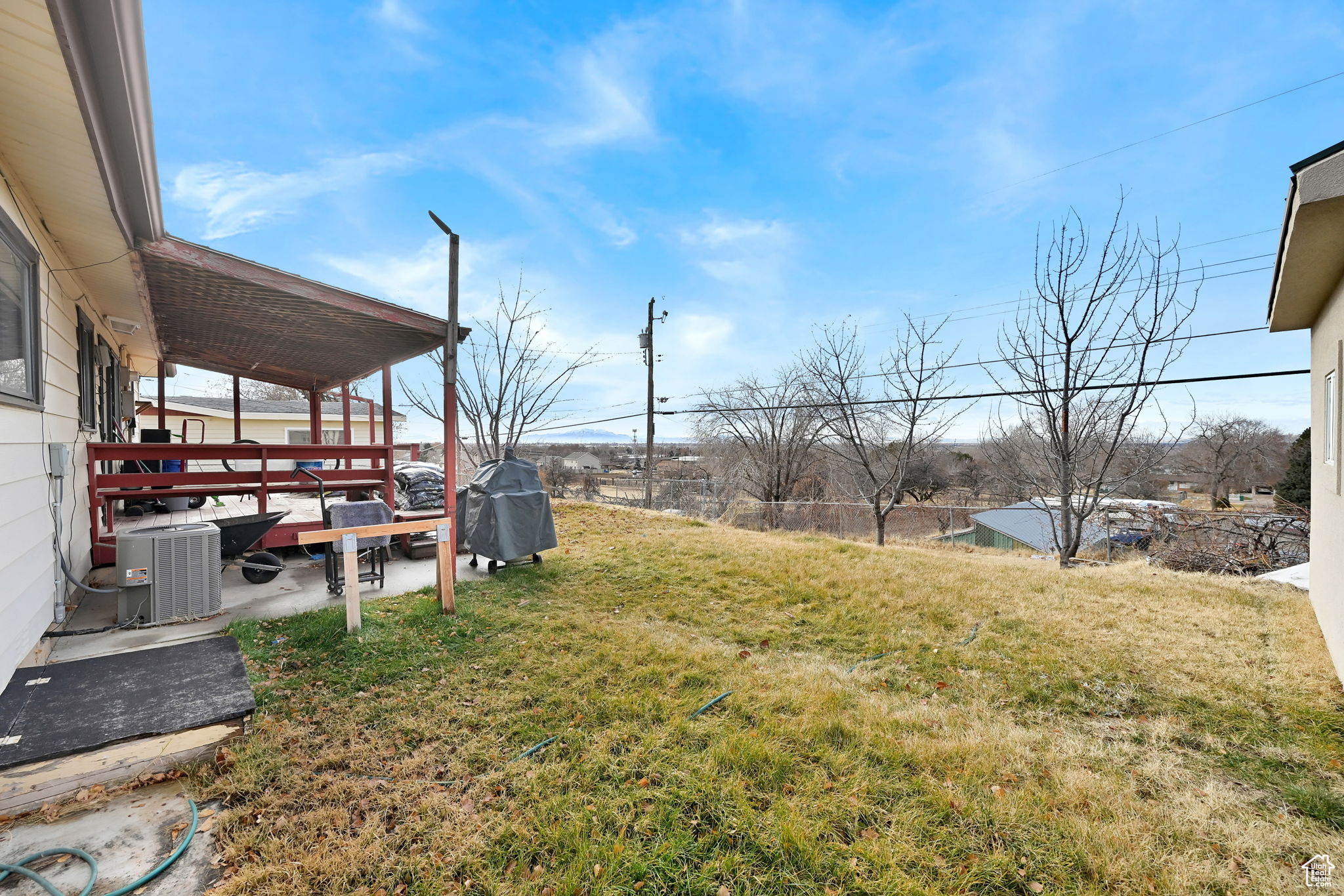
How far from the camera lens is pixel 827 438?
16.8 metres

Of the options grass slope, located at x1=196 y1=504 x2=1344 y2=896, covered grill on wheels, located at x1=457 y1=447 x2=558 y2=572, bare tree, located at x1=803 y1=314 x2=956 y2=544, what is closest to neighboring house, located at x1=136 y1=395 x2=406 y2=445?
covered grill on wheels, located at x1=457 y1=447 x2=558 y2=572

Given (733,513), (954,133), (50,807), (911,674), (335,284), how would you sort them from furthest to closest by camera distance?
(733,513) → (954,133) → (335,284) → (911,674) → (50,807)

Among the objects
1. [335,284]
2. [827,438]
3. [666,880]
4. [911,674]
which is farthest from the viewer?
[827,438]

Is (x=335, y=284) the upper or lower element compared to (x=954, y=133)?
lower

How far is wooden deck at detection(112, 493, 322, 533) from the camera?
5.59m

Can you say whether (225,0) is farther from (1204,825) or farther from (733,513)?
(733,513)

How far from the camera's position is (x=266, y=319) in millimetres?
5332

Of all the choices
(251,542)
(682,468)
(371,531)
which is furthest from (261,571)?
(682,468)

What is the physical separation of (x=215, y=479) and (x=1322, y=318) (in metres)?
10.1

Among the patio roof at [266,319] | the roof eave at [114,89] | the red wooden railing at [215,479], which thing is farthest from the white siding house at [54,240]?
the patio roof at [266,319]

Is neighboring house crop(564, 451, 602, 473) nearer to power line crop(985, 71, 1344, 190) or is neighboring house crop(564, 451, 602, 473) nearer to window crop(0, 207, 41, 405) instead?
power line crop(985, 71, 1344, 190)

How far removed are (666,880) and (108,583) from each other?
565 centimetres

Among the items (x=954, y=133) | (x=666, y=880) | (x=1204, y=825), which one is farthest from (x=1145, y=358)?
(x=666, y=880)

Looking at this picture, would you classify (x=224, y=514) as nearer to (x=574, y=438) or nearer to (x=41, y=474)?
(x=41, y=474)
